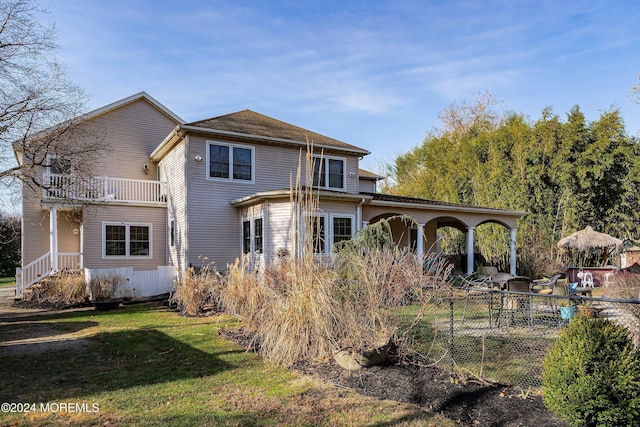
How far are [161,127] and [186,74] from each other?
4.30 meters

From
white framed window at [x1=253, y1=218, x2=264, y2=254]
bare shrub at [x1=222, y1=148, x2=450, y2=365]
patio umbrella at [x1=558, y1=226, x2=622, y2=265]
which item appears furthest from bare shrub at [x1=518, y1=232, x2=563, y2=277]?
bare shrub at [x1=222, y1=148, x2=450, y2=365]

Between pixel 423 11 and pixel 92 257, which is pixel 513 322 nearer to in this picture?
pixel 423 11

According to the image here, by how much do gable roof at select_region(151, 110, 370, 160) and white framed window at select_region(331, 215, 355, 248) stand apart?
2.51 meters

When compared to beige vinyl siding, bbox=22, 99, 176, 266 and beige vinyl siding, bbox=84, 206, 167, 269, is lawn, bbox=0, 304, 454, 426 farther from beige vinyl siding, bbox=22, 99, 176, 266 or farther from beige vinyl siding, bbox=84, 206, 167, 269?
beige vinyl siding, bbox=22, 99, 176, 266

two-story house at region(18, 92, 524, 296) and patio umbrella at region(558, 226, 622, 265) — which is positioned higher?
two-story house at region(18, 92, 524, 296)

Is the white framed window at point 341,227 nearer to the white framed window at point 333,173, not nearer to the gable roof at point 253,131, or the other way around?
the white framed window at point 333,173

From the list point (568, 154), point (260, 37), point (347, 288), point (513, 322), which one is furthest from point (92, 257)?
point (568, 154)

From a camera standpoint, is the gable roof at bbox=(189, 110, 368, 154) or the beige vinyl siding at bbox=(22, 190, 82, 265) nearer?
the gable roof at bbox=(189, 110, 368, 154)

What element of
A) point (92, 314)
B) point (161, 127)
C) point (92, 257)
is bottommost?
point (92, 314)

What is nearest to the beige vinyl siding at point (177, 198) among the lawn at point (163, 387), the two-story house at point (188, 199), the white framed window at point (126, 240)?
the two-story house at point (188, 199)

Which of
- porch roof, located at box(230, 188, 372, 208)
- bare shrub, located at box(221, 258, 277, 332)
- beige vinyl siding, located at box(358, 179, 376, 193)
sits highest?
beige vinyl siding, located at box(358, 179, 376, 193)

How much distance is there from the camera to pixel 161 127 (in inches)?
678

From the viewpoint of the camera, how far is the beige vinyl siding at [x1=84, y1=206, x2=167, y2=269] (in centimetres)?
1433

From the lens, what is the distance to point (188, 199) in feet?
43.1
